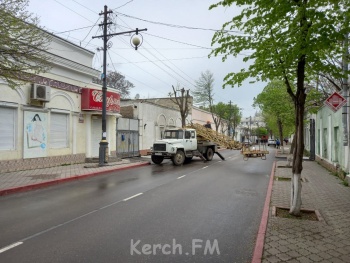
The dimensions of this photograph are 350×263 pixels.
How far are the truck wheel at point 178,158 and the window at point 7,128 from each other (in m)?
9.35

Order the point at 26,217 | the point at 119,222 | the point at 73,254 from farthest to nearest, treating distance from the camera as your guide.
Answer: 1. the point at 26,217
2. the point at 119,222
3. the point at 73,254

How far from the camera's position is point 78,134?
60.1 ft

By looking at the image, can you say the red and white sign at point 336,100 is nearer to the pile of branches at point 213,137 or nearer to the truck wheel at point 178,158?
the truck wheel at point 178,158

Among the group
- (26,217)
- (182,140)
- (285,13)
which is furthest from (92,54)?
(285,13)

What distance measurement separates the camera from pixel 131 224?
6.09m

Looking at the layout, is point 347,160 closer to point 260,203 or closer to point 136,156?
point 260,203

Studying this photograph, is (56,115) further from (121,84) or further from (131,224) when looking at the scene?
(121,84)

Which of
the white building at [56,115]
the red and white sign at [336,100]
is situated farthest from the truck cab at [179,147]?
the red and white sign at [336,100]

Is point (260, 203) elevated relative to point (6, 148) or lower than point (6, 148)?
lower

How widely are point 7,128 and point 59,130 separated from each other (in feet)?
11.5

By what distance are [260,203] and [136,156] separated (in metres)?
17.7

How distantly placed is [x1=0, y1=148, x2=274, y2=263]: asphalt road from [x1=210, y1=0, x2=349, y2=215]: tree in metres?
2.18

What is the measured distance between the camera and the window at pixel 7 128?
43.8 feet

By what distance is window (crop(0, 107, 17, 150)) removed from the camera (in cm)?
1334
